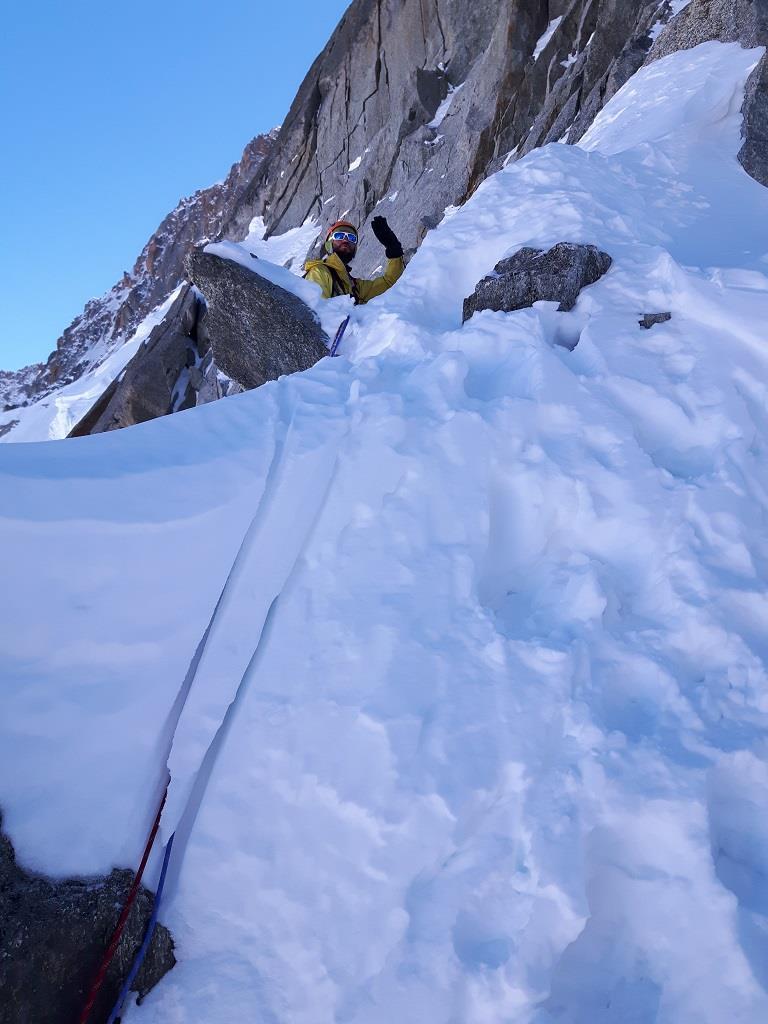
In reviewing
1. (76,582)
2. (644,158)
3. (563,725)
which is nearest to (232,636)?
(76,582)

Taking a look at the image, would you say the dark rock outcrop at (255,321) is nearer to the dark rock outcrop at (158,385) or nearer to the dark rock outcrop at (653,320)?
the dark rock outcrop at (653,320)

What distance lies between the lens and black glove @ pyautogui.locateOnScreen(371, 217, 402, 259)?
6227 mm

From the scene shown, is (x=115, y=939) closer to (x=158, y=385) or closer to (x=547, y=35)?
(x=158, y=385)

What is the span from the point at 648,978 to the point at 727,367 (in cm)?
288

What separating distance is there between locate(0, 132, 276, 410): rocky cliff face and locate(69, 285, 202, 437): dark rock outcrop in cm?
2945

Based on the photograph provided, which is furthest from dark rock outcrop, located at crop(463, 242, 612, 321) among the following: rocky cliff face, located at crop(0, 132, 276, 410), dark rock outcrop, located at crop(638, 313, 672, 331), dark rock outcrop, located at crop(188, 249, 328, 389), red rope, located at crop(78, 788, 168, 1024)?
rocky cliff face, located at crop(0, 132, 276, 410)

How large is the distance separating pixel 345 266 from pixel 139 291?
196ft

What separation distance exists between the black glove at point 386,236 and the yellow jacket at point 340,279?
0.08 m

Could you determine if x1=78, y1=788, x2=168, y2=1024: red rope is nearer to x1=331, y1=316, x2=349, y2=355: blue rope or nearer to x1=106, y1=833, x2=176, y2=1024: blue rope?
x1=106, y1=833, x2=176, y2=1024: blue rope

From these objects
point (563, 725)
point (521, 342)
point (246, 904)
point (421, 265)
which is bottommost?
point (246, 904)

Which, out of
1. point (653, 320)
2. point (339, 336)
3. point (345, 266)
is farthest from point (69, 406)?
point (653, 320)

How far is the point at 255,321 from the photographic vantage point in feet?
20.3

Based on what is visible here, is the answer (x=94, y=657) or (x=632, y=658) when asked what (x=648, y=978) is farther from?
(x=94, y=657)

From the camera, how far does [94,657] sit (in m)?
2.64
